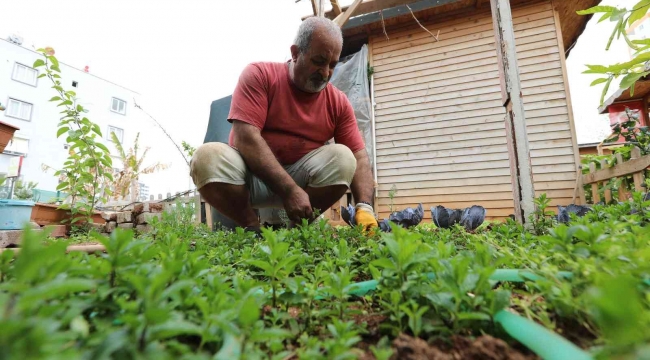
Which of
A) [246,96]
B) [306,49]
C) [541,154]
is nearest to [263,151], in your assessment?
[246,96]

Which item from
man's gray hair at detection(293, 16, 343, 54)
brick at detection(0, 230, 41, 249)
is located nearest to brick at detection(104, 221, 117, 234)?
brick at detection(0, 230, 41, 249)

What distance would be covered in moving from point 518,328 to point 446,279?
0.14 meters

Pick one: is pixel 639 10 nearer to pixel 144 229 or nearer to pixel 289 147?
pixel 289 147

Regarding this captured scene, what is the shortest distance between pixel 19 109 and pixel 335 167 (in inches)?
1152

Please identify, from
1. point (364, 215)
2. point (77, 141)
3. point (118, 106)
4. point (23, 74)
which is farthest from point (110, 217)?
point (118, 106)

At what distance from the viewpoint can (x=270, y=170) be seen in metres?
2.29

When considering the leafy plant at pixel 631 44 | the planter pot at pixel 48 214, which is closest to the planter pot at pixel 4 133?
the planter pot at pixel 48 214

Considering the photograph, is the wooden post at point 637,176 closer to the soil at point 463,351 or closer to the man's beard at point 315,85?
the man's beard at point 315,85

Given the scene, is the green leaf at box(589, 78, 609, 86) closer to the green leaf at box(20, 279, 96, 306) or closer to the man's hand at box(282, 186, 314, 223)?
the man's hand at box(282, 186, 314, 223)

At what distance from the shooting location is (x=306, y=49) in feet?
7.97

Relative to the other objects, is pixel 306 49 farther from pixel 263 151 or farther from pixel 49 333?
pixel 49 333

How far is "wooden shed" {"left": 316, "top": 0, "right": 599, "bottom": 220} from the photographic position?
5547 mm

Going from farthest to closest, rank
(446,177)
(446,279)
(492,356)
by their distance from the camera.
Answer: (446,177), (446,279), (492,356)

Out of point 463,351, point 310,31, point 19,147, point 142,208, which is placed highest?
point 19,147
